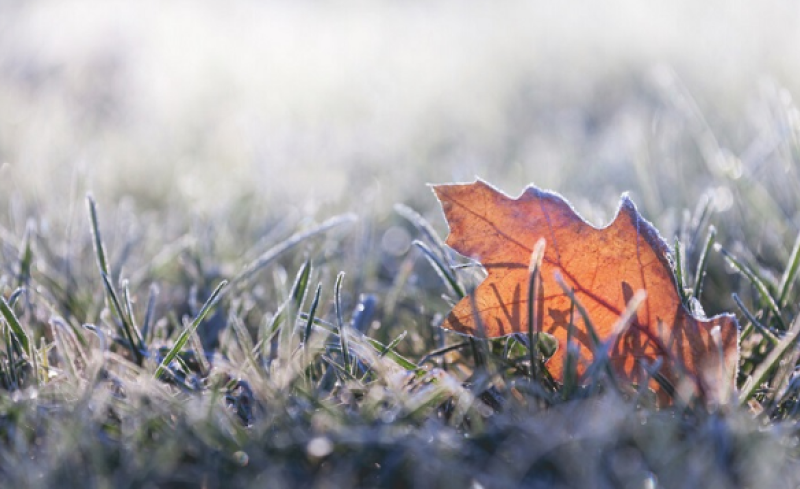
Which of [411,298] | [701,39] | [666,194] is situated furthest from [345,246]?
[701,39]

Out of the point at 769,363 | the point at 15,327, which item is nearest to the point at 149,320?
the point at 15,327

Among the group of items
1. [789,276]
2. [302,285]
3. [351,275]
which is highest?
[789,276]

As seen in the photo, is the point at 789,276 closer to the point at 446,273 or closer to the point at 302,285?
the point at 446,273

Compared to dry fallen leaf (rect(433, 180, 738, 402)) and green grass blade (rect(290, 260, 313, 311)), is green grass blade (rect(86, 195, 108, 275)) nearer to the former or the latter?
green grass blade (rect(290, 260, 313, 311))

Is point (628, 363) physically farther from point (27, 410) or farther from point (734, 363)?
point (27, 410)

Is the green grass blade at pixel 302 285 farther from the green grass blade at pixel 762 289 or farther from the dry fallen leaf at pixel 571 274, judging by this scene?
the green grass blade at pixel 762 289

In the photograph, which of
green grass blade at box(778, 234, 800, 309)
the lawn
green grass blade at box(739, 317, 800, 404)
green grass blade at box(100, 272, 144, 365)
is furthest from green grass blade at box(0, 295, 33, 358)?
green grass blade at box(778, 234, 800, 309)
